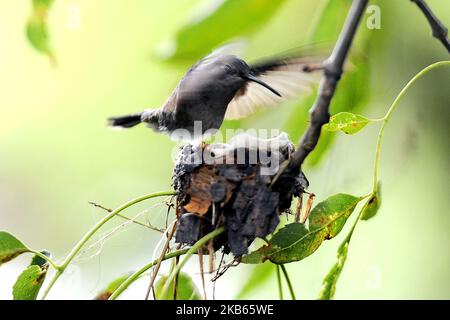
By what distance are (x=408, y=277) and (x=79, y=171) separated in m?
2.20

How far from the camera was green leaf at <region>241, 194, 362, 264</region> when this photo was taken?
1.83 meters

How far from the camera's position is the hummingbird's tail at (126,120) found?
9.42ft

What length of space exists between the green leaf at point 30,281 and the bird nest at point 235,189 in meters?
0.41

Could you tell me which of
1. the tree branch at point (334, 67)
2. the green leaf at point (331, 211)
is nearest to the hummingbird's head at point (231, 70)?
the green leaf at point (331, 211)

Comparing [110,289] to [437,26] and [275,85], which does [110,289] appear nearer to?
A: [275,85]

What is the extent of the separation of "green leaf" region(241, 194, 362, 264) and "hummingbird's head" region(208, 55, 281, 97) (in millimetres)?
703

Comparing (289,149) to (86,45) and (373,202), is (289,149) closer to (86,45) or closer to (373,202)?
(373,202)

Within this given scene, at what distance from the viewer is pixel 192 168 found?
219cm

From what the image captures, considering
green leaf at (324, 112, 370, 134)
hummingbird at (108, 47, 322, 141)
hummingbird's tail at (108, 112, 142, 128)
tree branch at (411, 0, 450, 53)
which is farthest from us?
hummingbird's tail at (108, 112, 142, 128)

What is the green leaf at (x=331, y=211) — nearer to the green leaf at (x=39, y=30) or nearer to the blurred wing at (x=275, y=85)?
the blurred wing at (x=275, y=85)

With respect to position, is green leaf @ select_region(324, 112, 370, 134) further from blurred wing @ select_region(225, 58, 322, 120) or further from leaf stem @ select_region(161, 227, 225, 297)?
leaf stem @ select_region(161, 227, 225, 297)

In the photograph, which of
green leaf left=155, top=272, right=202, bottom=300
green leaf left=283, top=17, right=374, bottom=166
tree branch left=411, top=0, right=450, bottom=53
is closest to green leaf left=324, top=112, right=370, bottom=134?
tree branch left=411, top=0, right=450, bottom=53

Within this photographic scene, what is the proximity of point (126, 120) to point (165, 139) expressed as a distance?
4.24 feet
